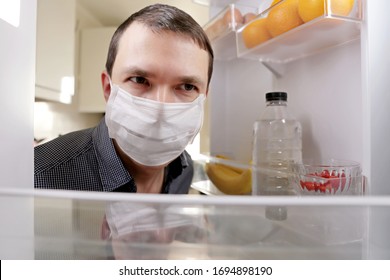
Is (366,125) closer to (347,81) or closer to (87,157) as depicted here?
(347,81)

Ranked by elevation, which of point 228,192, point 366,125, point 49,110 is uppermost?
point 49,110

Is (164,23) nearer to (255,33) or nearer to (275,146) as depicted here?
(255,33)

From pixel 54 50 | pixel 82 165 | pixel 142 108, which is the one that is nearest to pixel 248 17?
pixel 142 108

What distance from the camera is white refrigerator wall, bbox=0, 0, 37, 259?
0.22 m

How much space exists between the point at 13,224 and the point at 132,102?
227 mm

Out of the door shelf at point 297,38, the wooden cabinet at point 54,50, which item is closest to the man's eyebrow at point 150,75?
the door shelf at point 297,38

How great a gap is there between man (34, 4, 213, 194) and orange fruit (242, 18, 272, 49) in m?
0.08

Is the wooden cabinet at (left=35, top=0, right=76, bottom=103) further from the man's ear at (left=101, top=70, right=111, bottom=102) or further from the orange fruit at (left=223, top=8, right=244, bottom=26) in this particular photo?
the orange fruit at (left=223, top=8, right=244, bottom=26)

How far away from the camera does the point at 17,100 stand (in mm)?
232

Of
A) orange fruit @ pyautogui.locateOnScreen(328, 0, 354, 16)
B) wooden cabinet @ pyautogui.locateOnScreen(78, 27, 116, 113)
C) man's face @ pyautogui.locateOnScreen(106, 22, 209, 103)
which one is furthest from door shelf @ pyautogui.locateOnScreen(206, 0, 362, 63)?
wooden cabinet @ pyautogui.locateOnScreen(78, 27, 116, 113)

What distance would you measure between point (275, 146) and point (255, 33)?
0.70ft

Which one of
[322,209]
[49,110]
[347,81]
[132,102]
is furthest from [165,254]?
[49,110]

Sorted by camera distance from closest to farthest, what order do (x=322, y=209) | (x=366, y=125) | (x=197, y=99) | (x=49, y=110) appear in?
(x=322, y=209) < (x=366, y=125) < (x=197, y=99) < (x=49, y=110)

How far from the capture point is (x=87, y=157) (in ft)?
1.42
